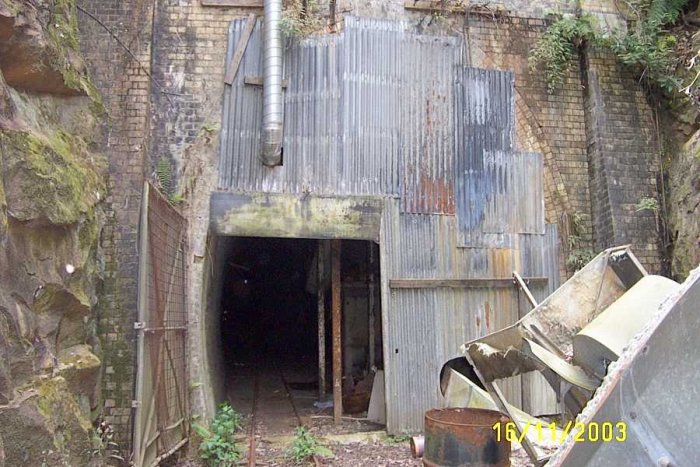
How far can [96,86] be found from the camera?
800 cm

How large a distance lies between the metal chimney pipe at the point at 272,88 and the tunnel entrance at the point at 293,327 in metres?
2.23

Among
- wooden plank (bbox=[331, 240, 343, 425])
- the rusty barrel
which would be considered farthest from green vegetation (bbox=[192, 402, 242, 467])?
the rusty barrel

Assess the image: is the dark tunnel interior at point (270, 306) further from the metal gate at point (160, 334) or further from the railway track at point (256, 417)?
the metal gate at point (160, 334)

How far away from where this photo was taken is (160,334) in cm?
666

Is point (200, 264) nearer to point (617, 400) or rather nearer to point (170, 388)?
point (170, 388)

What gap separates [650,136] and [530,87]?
2.22 meters

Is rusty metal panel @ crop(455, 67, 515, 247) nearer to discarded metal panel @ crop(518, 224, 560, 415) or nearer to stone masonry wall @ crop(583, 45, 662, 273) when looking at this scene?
discarded metal panel @ crop(518, 224, 560, 415)

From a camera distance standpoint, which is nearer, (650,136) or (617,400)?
(617,400)

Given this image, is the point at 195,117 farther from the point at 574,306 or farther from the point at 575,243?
the point at 575,243

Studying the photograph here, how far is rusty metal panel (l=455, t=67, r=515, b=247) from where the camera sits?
885cm

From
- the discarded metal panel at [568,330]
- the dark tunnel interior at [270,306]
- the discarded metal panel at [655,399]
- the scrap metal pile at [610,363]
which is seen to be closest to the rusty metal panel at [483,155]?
the scrap metal pile at [610,363]

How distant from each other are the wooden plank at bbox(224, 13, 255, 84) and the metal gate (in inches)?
91.1

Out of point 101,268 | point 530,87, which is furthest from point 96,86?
point 530,87

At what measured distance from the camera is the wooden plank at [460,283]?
8531 mm
